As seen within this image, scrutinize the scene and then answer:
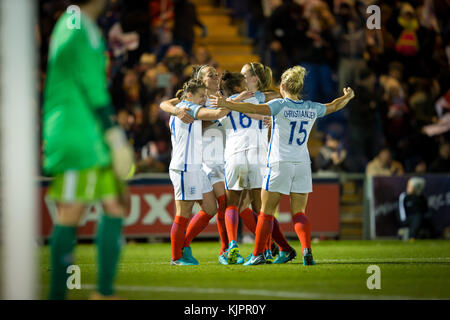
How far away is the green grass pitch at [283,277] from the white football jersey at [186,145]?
3.31ft

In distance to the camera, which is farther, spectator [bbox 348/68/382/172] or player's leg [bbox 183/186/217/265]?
spectator [bbox 348/68/382/172]

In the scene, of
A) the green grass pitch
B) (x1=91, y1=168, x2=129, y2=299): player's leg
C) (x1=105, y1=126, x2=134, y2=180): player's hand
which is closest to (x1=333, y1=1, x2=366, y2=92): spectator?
the green grass pitch

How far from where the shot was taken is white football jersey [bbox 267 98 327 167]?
800 cm

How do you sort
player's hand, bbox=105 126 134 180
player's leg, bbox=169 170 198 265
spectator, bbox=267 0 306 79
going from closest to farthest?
player's hand, bbox=105 126 134 180
player's leg, bbox=169 170 198 265
spectator, bbox=267 0 306 79

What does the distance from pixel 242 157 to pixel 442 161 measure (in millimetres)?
7010

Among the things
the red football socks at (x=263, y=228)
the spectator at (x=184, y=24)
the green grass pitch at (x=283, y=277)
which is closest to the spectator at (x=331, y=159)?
Answer: the green grass pitch at (x=283, y=277)

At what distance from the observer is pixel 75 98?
197 inches

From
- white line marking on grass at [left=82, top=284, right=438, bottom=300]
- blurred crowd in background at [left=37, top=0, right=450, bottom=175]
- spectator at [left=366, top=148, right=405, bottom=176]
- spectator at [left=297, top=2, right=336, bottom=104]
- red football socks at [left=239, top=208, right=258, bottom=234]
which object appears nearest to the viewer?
white line marking on grass at [left=82, top=284, right=438, bottom=300]

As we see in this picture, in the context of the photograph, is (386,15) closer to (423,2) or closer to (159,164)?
(423,2)

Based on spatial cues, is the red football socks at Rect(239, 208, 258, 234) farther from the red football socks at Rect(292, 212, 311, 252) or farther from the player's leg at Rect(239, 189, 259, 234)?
the red football socks at Rect(292, 212, 311, 252)

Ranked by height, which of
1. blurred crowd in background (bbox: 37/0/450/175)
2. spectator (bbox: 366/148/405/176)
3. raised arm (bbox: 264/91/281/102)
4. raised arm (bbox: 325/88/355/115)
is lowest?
spectator (bbox: 366/148/405/176)

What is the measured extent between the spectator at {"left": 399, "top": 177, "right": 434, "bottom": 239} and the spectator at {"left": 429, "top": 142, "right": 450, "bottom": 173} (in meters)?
1.37

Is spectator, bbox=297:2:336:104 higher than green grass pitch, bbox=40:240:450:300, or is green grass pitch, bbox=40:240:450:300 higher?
spectator, bbox=297:2:336:104
